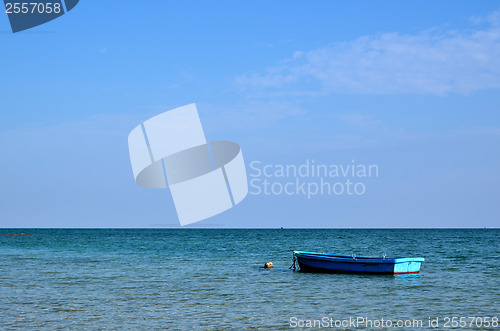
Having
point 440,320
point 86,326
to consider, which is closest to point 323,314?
point 440,320

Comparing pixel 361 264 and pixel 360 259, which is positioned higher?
pixel 360 259

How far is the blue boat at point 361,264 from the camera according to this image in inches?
1393

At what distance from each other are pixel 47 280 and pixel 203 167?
11522 mm

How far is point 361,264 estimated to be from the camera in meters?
36.0

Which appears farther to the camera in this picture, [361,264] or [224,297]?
[361,264]

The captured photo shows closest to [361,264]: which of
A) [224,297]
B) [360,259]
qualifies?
[360,259]

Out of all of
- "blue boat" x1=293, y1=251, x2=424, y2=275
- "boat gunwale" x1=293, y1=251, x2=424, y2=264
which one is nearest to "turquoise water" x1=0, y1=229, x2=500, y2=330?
"blue boat" x1=293, y1=251, x2=424, y2=275

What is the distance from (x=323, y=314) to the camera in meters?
21.2

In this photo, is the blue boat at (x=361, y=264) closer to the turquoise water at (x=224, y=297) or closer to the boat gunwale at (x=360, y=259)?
the boat gunwale at (x=360, y=259)

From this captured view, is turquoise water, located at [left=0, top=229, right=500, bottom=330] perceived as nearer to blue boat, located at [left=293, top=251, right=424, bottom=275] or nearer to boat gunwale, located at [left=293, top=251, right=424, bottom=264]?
blue boat, located at [left=293, top=251, right=424, bottom=275]

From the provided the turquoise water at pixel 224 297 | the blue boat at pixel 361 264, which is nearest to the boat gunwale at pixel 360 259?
the blue boat at pixel 361 264

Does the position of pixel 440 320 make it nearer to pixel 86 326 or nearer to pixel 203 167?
pixel 86 326

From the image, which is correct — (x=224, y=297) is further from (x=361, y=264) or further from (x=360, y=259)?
(x=360, y=259)

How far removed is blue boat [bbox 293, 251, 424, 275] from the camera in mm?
35375
